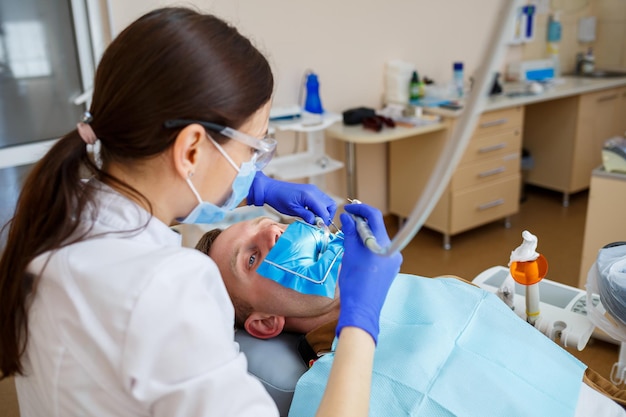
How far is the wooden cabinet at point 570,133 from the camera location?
156 inches

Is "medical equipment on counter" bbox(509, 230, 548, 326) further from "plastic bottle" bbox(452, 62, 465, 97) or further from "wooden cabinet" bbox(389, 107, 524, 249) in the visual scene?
"plastic bottle" bbox(452, 62, 465, 97)

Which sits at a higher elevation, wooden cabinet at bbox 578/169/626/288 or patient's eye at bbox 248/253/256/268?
patient's eye at bbox 248/253/256/268

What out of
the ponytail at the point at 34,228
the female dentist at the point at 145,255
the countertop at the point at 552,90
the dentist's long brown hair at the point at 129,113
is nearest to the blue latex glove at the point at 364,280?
the female dentist at the point at 145,255

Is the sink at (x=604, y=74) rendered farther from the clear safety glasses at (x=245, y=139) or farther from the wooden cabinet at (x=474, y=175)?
the clear safety glasses at (x=245, y=139)

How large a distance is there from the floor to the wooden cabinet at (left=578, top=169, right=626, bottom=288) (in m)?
0.62

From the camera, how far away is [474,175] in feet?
11.3

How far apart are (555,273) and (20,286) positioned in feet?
9.29

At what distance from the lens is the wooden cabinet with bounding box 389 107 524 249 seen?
133 inches

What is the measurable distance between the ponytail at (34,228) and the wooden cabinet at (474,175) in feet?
8.75

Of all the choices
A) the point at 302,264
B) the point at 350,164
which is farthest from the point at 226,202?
the point at 350,164

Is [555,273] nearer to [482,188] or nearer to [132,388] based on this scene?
[482,188]

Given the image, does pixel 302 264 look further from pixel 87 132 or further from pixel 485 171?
pixel 485 171

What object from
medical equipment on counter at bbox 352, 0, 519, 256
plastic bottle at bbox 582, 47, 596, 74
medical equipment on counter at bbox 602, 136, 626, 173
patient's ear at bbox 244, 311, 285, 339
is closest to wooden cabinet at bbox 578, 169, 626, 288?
medical equipment on counter at bbox 602, 136, 626, 173

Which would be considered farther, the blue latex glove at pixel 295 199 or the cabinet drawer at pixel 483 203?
the cabinet drawer at pixel 483 203
